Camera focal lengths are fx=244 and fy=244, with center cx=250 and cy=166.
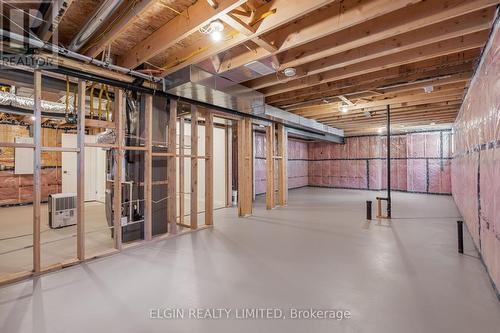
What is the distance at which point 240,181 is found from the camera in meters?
5.46

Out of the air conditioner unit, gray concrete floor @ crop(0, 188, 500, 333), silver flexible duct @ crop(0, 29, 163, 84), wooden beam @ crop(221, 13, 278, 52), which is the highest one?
wooden beam @ crop(221, 13, 278, 52)

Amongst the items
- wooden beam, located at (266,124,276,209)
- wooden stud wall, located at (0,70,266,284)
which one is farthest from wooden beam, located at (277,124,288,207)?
wooden stud wall, located at (0,70,266,284)

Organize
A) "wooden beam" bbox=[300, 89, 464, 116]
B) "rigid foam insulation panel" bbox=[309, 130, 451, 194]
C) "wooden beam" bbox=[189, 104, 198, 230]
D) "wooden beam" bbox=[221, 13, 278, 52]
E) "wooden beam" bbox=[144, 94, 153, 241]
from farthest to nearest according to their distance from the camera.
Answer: "rigid foam insulation panel" bbox=[309, 130, 451, 194]
"wooden beam" bbox=[300, 89, 464, 116]
"wooden beam" bbox=[189, 104, 198, 230]
"wooden beam" bbox=[144, 94, 153, 241]
"wooden beam" bbox=[221, 13, 278, 52]

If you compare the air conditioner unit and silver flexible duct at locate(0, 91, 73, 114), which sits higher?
silver flexible duct at locate(0, 91, 73, 114)

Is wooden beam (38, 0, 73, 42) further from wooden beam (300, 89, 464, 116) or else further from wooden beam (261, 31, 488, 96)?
wooden beam (300, 89, 464, 116)

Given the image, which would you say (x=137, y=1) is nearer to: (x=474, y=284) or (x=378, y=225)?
(x=474, y=284)

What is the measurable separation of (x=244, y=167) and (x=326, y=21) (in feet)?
11.4

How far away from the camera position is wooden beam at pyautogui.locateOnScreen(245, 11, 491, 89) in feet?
7.85

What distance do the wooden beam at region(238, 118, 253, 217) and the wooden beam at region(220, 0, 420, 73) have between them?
8.18 feet

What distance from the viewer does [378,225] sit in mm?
4660

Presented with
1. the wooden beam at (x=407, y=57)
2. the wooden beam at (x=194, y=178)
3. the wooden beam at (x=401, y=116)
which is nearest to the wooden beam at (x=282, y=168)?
the wooden beam at (x=401, y=116)

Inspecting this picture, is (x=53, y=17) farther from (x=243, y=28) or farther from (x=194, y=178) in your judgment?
(x=194, y=178)

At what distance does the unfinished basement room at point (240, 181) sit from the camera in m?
2.03

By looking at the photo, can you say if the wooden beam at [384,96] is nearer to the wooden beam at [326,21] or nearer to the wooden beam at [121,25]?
the wooden beam at [326,21]
